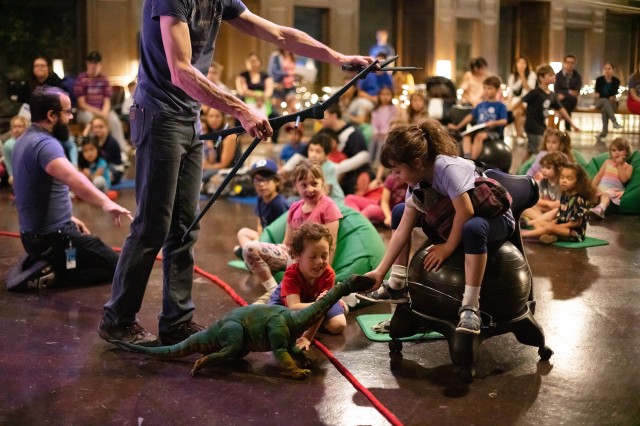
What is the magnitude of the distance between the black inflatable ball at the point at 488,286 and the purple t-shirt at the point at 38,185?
7.63 feet

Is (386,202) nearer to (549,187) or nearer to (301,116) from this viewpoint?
(549,187)

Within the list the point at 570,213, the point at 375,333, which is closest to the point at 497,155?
the point at 570,213

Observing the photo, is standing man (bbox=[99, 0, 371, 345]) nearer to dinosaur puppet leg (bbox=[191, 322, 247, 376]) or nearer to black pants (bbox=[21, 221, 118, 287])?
dinosaur puppet leg (bbox=[191, 322, 247, 376])

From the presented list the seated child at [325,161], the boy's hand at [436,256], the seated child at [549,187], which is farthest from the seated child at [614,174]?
the boy's hand at [436,256]

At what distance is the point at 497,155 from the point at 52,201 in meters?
4.27

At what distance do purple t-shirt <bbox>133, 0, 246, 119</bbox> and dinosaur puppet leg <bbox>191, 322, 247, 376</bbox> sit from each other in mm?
907

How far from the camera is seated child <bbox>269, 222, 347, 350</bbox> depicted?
3.99m

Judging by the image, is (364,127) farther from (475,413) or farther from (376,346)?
(475,413)

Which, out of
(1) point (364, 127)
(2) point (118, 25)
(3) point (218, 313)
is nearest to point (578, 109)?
(1) point (364, 127)

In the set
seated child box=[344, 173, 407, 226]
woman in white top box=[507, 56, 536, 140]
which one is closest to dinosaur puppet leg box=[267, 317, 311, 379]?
seated child box=[344, 173, 407, 226]

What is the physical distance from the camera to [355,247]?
16.1 feet

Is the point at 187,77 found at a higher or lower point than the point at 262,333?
higher

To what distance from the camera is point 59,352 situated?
3.92m

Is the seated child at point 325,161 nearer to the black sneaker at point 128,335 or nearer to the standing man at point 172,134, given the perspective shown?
the standing man at point 172,134
